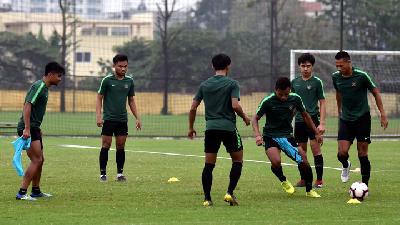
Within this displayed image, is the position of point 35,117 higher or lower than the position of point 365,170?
higher

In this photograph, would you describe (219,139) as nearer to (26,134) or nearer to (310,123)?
(310,123)

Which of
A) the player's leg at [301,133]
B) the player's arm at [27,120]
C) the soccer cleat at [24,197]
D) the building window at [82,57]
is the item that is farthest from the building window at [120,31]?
the player's arm at [27,120]

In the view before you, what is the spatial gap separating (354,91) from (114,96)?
4.49m

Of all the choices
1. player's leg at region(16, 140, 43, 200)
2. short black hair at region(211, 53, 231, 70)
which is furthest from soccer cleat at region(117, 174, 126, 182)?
short black hair at region(211, 53, 231, 70)

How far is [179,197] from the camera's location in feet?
46.4

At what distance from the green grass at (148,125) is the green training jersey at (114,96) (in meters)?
16.7

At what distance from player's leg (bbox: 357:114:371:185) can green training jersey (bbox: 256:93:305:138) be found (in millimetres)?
1259

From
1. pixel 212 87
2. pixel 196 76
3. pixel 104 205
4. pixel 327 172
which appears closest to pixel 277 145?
pixel 212 87

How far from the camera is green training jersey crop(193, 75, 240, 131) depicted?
42.6ft

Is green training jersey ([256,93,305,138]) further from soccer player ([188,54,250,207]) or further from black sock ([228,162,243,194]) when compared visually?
black sock ([228,162,243,194])

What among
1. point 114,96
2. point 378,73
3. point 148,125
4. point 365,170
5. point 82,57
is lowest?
point 148,125

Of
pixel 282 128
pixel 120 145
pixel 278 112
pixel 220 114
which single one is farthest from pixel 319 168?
pixel 120 145

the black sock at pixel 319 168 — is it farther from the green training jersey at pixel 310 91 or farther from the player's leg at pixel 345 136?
the green training jersey at pixel 310 91

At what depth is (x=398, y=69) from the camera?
33.2 m
